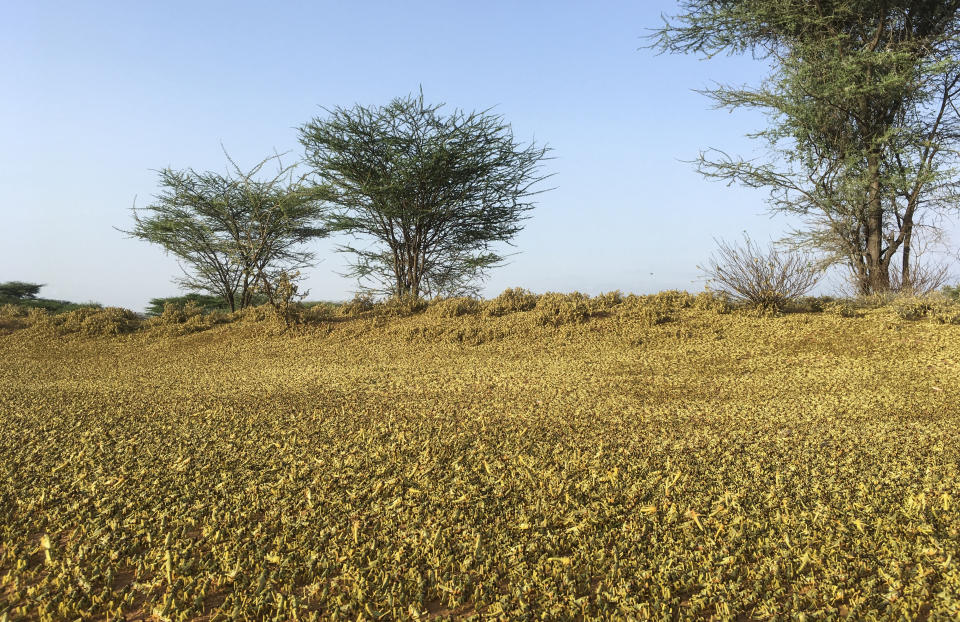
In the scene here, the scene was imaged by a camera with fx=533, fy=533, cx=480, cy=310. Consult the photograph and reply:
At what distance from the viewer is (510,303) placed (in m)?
8.20

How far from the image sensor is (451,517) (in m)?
2.39

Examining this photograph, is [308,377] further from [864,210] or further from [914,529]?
[864,210]

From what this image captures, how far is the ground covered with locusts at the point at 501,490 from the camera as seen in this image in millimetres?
1958

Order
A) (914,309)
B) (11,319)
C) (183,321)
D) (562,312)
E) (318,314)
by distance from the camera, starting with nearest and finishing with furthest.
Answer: (914,309)
(562,312)
(318,314)
(183,321)
(11,319)

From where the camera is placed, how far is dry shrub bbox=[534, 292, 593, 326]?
23.9 feet

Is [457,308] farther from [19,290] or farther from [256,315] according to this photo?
[19,290]

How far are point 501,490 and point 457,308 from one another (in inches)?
222

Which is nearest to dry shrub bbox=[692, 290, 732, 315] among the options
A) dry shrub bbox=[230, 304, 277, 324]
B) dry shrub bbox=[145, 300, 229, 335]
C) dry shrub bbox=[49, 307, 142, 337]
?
dry shrub bbox=[230, 304, 277, 324]

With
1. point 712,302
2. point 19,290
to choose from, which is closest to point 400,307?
point 712,302

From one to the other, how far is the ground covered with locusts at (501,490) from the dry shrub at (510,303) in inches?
86.8

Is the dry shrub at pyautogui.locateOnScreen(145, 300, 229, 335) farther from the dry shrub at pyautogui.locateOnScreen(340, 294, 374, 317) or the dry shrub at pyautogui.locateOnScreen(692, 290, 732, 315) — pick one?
the dry shrub at pyautogui.locateOnScreen(692, 290, 732, 315)

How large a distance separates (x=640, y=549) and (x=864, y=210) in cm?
1100

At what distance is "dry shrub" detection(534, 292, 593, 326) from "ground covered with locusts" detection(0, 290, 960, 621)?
1.36 meters

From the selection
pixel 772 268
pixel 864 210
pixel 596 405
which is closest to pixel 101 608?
pixel 596 405
